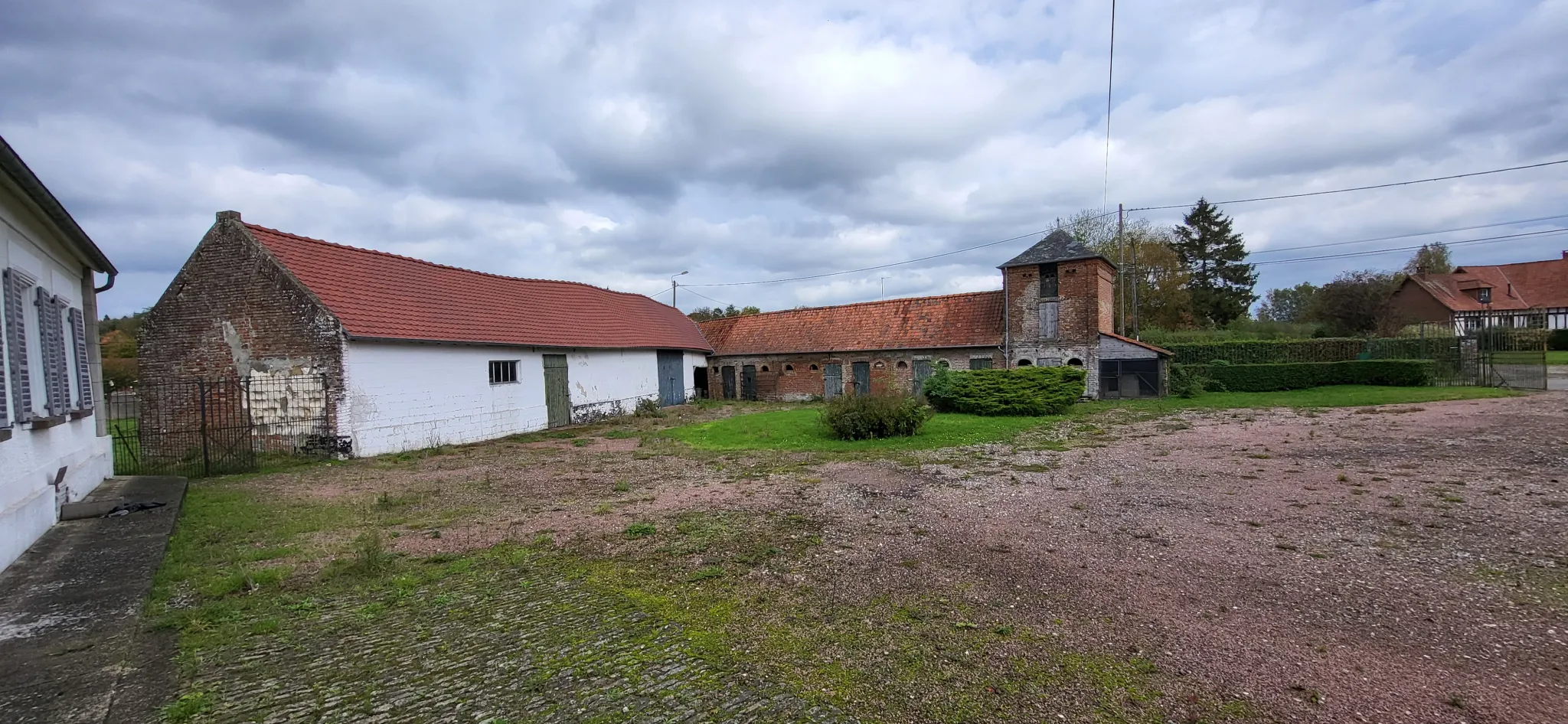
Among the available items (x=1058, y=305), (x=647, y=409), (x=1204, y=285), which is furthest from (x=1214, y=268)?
(x=647, y=409)

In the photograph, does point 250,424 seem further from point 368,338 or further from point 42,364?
point 42,364

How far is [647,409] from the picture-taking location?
24031 mm

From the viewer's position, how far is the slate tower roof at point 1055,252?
2485 centimetres

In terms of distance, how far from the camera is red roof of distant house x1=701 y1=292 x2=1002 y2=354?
27438mm

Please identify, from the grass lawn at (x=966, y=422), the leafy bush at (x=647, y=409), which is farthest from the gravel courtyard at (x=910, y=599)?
the leafy bush at (x=647, y=409)

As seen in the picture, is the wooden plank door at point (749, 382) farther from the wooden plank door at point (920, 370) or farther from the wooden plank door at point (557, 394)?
the wooden plank door at point (557, 394)

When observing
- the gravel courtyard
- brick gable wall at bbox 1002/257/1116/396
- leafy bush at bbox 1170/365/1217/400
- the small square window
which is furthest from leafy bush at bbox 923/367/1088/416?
the small square window

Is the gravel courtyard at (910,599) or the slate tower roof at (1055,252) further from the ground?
the slate tower roof at (1055,252)

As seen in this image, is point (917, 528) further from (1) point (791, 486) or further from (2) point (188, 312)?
(2) point (188, 312)

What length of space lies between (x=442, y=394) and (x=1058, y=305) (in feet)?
70.6

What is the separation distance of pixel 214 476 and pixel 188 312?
16.8 ft

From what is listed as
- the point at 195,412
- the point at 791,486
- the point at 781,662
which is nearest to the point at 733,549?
the point at 781,662

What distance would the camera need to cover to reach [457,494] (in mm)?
9562

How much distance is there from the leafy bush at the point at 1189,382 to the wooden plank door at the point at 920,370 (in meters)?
9.32
